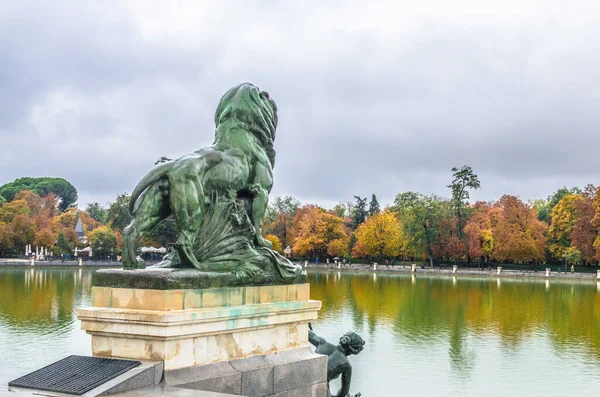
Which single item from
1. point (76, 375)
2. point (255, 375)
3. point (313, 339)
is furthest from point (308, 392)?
point (76, 375)

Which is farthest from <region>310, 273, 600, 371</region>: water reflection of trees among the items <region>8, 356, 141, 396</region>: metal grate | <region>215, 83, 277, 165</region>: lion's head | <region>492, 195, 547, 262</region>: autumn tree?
<region>492, 195, 547, 262</region>: autumn tree

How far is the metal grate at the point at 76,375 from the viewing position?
15.2 ft

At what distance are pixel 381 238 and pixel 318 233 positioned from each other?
673 centimetres

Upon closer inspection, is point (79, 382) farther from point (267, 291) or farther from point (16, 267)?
point (16, 267)

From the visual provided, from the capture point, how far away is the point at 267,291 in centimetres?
624

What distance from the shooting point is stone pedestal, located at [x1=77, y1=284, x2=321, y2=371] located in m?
5.12

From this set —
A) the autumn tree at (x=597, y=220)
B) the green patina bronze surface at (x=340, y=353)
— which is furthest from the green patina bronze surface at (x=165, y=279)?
the autumn tree at (x=597, y=220)

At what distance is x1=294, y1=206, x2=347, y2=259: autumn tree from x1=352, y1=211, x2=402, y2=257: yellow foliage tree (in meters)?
3.16

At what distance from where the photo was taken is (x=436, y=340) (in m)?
17.2

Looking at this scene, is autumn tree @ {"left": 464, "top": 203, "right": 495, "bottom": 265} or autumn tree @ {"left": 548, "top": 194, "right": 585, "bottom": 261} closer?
autumn tree @ {"left": 548, "top": 194, "right": 585, "bottom": 261}

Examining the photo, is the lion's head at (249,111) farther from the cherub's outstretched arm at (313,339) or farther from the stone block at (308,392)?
the stone block at (308,392)

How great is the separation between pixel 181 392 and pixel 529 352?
1314 centimetres

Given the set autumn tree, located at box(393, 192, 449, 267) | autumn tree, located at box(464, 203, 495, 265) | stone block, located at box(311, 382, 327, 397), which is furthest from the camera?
autumn tree, located at box(393, 192, 449, 267)

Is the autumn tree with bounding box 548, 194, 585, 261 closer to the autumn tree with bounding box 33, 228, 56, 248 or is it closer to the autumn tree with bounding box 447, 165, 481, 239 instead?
the autumn tree with bounding box 447, 165, 481, 239
